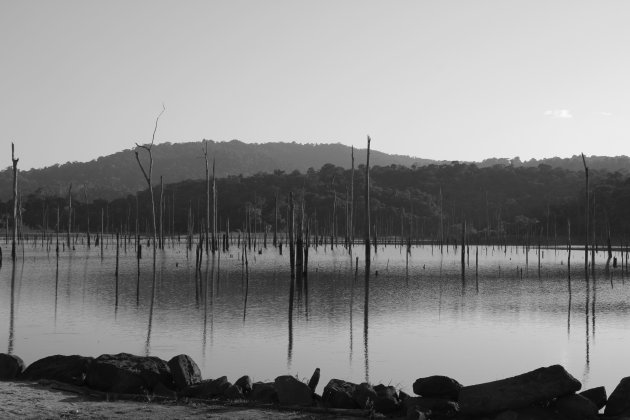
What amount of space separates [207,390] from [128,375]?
1417mm

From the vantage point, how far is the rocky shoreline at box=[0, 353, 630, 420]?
35.7ft

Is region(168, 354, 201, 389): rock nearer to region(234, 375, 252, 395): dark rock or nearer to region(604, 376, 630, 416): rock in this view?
region(234, 375, 252, 395): dark rock

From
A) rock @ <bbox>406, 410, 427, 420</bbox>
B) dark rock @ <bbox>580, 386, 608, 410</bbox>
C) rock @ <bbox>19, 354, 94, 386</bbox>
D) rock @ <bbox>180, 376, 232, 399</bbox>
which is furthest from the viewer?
rock @ <bbox>19, 354, 94, 386</bbox>

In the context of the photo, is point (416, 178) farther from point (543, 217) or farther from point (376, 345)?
point (376, 345)

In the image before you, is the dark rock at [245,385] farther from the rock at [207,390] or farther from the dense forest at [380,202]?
the dense forest at [380,202]

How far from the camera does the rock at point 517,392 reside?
10.8 meters

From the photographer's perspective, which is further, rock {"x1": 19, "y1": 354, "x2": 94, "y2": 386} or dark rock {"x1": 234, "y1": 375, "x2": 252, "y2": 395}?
rock {"x1": 19, "y1": 354, "x2": 94, "y2": 386}

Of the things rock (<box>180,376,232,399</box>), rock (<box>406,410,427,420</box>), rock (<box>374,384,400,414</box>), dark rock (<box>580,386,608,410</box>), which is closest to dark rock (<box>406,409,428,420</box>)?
rock (<box>406,410,427,420</box>)

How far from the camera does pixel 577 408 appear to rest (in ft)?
35.8

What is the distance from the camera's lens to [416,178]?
143 meters

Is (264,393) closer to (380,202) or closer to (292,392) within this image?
(292,392)

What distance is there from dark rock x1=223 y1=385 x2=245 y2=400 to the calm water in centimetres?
312

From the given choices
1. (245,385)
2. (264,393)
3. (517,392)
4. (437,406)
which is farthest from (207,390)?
(517,392)

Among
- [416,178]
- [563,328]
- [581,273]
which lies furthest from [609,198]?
[563,328]
